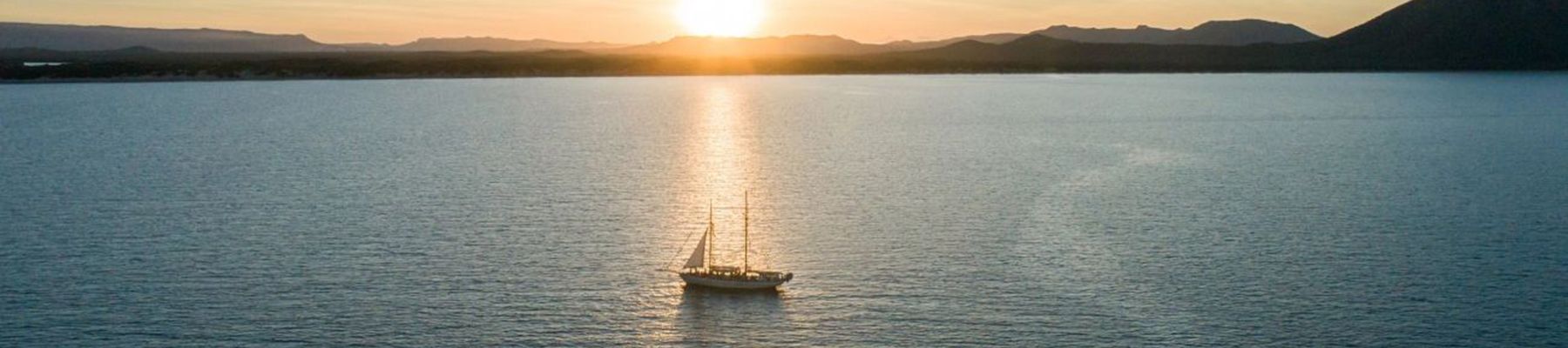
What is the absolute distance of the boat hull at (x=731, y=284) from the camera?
53.0 meters

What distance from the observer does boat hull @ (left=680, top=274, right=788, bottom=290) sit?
2087 inches

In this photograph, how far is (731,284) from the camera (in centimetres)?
5328

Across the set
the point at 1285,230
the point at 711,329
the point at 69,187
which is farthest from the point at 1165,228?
the point at 69,187

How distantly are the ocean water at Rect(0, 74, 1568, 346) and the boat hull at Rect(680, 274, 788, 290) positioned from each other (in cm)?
58

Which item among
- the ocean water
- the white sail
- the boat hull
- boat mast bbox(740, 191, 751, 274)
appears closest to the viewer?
the ocean water

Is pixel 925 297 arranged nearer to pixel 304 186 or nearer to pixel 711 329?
pixel 711 329

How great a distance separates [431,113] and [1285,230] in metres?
115

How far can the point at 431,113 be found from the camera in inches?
6462

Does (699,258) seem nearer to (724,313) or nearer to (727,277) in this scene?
(727,277)

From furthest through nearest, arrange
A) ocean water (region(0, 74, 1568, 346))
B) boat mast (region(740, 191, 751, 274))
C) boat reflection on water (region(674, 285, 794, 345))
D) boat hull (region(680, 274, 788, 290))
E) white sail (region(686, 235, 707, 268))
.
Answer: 1. boat mast (region(740, 191, 751, 274))
2. white sail (region(686, 235, 707, 268))
3. boat hull (region(680, 274, 788, 290))
4. ocean water (region(0, 74, 1568, 346))
5. boat reflection on water (region(674, 285, 794, 345))

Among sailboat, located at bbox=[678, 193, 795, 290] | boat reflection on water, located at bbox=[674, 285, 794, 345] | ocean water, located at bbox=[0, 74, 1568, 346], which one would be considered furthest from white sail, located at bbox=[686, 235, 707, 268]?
ocean water, located at bbox=[0, 74, 1568, 346]

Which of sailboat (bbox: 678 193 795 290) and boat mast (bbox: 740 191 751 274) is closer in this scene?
sailboat (bbox: 678 193 795 290)

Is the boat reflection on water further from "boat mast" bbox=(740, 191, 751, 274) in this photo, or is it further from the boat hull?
"boat mast" bbox=(740, 191, 751, 274)

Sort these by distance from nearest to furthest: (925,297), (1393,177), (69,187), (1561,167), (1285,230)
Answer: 1. (925,297)
2. (1285,230)
3. (69,187)
4. (1393,177)
5. (1561,167)
